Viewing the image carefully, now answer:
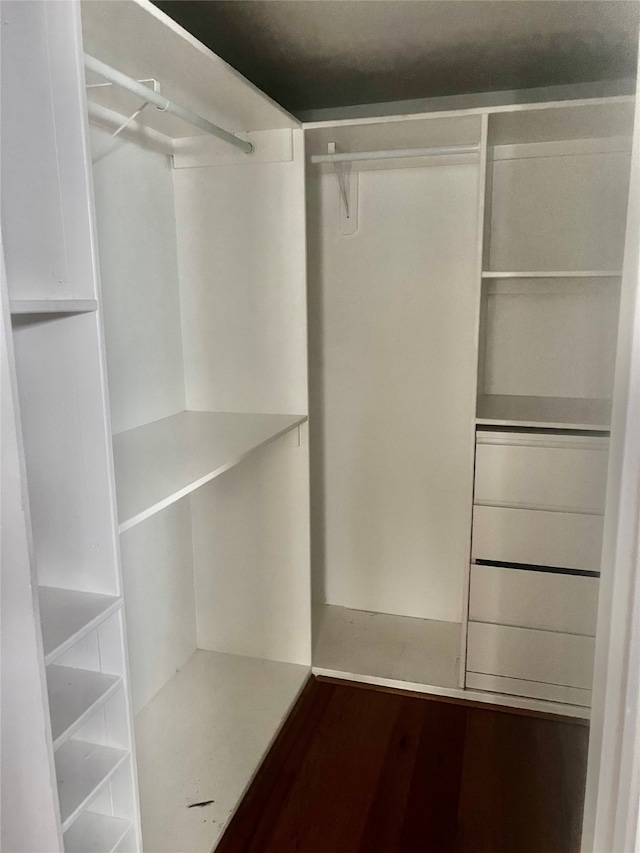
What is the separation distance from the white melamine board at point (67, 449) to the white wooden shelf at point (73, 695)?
0.17 metres

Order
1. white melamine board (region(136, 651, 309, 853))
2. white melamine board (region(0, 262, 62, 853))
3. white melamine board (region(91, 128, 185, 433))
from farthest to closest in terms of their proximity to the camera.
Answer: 1. white melamine board (region(91, 128, 185, 433))
2. white melamine board (region(136, 651, 309, 853))
3. white melamine board (region(0, 262, 62, 853))

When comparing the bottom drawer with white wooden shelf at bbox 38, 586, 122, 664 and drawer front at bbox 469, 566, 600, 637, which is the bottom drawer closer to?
drawer front at bbox 469, 566, 600, 637

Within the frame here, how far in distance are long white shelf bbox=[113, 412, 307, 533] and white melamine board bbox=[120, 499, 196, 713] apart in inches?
13.8

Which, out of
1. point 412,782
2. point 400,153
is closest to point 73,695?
point 412,782

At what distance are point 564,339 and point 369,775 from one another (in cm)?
163

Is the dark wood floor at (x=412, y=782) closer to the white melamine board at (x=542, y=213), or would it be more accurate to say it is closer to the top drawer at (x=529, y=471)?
the top drawer at (x=529, y=471)

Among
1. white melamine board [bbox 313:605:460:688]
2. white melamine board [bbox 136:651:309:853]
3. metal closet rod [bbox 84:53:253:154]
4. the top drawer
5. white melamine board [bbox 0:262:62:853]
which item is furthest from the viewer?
white melamine board [bbox 313:605:460:688]

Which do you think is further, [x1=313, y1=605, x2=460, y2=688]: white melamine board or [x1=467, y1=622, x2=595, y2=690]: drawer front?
[x1=313, y1=605, x2=460, y2=688]: white melamine board

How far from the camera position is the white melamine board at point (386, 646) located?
243 cm

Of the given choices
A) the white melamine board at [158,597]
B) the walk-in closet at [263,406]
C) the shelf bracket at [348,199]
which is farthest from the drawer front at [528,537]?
the shelf bracket at [348,199]

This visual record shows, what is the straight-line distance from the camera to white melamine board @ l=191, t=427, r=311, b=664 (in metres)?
2.33

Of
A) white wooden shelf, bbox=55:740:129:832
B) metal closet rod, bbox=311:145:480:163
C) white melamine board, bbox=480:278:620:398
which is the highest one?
metal closet rod, bbox=311:145:480:163

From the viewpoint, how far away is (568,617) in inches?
83.0

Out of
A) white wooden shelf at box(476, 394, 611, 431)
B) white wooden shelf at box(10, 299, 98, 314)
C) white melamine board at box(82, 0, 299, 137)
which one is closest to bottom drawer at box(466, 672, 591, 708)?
white wooden shelf at box(476, 394, 611, 431)
